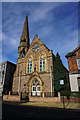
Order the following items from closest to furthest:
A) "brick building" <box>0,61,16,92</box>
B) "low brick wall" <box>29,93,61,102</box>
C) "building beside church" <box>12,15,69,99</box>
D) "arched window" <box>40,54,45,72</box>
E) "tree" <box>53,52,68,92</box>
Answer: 1. "low brick wall" <box>29,93,61,102</box>
2. "tree" <box>53,52,68,92</box>
3. "building beside church" <box>12,15,69,99</box>
4. "arched window" <box>40,54,45,72</box>
5. "brick building" <box>0,61,16,92</box>

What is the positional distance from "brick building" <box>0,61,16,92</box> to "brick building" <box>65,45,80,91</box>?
25052 millimetres

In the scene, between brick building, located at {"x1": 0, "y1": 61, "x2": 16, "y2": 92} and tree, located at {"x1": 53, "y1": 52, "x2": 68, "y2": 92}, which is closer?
tree, located at {"x1": 53, "y1": 52, "x2": 68, "y2": 92}

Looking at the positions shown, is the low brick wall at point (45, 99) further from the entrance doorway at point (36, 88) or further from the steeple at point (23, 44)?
the steeple at point (23, 44)

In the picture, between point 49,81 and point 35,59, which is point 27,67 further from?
point 49,81

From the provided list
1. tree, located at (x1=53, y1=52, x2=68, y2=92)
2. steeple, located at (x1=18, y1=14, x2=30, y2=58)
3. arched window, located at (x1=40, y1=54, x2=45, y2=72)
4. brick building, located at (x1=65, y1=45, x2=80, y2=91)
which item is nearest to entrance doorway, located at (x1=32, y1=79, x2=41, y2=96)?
arched window, located at (x1=40, y1=54, x2=45, y2=72)

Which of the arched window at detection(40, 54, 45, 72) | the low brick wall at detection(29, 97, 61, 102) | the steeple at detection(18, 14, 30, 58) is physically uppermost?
the steeple at detection(18, 14, 30, 58)

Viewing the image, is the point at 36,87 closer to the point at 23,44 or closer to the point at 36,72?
the point at 36,72

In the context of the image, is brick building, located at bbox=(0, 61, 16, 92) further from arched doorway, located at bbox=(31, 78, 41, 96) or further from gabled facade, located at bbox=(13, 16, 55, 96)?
arched doorway, located at bbox=(31, 78, 41, 96)

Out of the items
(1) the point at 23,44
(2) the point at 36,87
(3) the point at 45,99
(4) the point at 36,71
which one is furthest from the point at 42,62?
(1) the point at 23,44

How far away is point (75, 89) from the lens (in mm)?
15734

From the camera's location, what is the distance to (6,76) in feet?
111

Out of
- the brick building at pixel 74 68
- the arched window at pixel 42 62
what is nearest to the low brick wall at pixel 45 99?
the brick building at pixel 74 68

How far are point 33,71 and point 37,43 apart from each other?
29.9ft

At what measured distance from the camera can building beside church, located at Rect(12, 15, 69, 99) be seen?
20755mm
